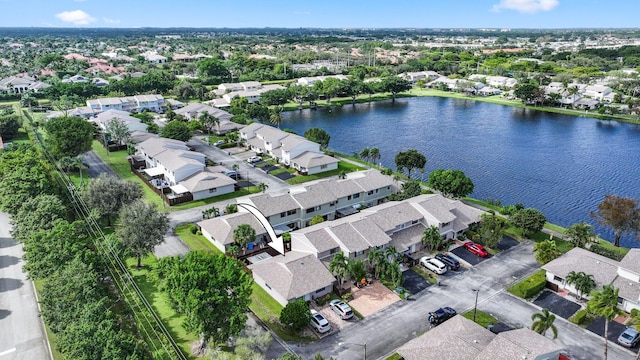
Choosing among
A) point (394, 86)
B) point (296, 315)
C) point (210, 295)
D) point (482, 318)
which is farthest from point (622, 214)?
point (394, 86)

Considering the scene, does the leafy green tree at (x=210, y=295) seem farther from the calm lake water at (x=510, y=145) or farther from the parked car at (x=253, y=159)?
the calm lake water at (x=510, y=145)

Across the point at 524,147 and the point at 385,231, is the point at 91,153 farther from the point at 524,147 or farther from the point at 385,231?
the point at 524,147

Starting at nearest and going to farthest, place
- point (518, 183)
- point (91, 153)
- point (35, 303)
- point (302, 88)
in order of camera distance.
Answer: point (35, 303) < point (518, 183) < point (91, 153) < point (302, 88)

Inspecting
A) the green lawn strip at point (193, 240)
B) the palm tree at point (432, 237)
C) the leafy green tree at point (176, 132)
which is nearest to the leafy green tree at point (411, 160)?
the palm tree at point (432, 237)

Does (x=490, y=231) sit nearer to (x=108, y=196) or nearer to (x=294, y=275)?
(x=294, y=275)

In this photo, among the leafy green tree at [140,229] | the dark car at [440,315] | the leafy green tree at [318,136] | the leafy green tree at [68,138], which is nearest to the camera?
the dark car at [440,315]

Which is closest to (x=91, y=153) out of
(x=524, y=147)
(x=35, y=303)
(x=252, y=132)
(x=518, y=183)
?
(x=252, y=132)
